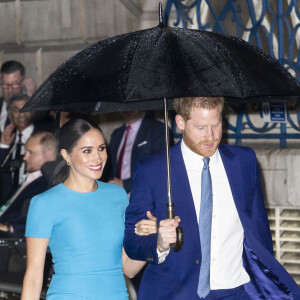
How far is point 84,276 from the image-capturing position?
4.66 meters

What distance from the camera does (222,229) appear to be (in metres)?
4.55

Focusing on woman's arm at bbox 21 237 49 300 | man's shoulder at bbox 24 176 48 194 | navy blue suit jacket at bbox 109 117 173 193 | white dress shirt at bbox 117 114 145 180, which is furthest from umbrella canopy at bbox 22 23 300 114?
white dress shirt at bbox 117 114 145 180

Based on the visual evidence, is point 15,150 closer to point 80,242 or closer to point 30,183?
point 30,183

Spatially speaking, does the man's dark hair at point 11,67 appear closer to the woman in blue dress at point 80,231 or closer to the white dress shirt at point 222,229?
the woman in blue dress at point 80,231

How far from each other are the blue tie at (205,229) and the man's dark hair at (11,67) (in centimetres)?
554

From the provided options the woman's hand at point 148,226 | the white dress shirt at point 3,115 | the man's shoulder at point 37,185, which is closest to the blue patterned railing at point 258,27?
the white dress shirt at point 3,115

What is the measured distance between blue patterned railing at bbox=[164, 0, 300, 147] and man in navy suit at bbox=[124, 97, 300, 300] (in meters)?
A: 4.33

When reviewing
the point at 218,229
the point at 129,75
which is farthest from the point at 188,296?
the point at 129,75

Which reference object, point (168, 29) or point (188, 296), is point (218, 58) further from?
point (188, 296)

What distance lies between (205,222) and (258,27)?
4927mm

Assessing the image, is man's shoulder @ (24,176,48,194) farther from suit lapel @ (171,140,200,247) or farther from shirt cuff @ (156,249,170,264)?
shirt cuff @ (156,249,170,264)

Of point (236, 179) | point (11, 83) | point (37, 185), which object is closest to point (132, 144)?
point (37, 185)

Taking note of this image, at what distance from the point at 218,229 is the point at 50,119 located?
4714 mm

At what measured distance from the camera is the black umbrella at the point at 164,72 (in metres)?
4.03
